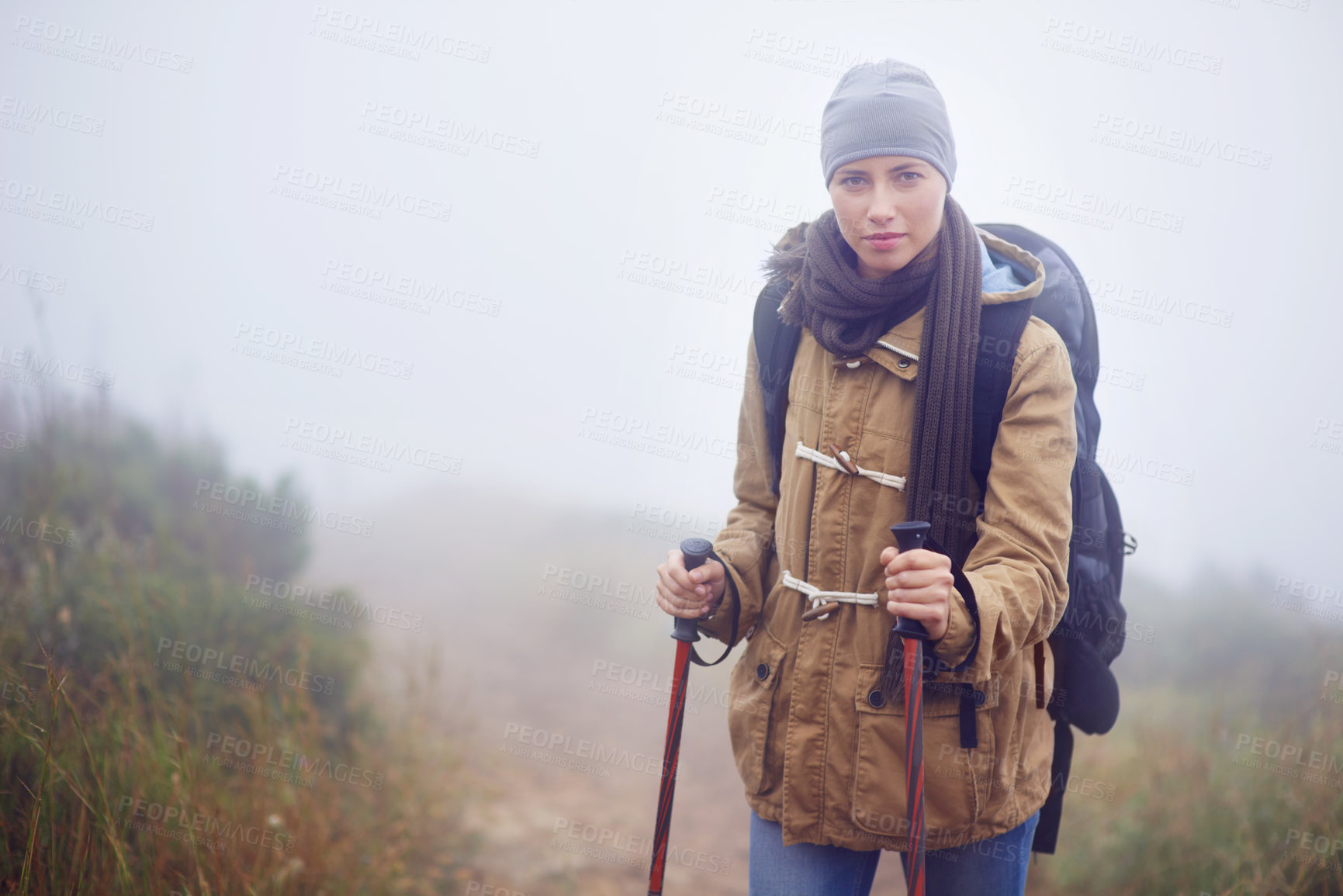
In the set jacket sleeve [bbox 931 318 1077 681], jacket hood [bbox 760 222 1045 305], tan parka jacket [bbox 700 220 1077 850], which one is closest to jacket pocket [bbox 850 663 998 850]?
tan parka jacket [bbox 700 220 1077 850]

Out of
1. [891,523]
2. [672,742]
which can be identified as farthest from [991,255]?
[672,742]

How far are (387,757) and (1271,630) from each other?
14.0 feet

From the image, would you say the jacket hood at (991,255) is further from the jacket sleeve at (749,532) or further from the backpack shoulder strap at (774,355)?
the jacket sleeve at (749,532)

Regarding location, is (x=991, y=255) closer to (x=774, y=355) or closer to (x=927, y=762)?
(x=774, y=355)

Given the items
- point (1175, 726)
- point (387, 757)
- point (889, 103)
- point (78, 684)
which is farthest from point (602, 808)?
point (889, 103)

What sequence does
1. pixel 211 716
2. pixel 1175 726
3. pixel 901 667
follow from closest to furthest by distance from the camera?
pixel 901 667, pixel 211 716, pixel 1175 726

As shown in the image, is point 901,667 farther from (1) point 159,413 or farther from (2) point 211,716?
(1) point 159,413

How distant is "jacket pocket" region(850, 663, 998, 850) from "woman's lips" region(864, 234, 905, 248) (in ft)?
2.92

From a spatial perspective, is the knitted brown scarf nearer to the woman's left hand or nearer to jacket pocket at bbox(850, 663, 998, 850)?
the woman's left hand

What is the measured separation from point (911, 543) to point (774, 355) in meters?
0.65

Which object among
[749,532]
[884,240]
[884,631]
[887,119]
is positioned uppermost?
[887,119]

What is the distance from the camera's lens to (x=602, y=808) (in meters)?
4.50

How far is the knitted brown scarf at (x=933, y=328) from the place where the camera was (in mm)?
1674

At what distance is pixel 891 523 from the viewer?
1.75 m
